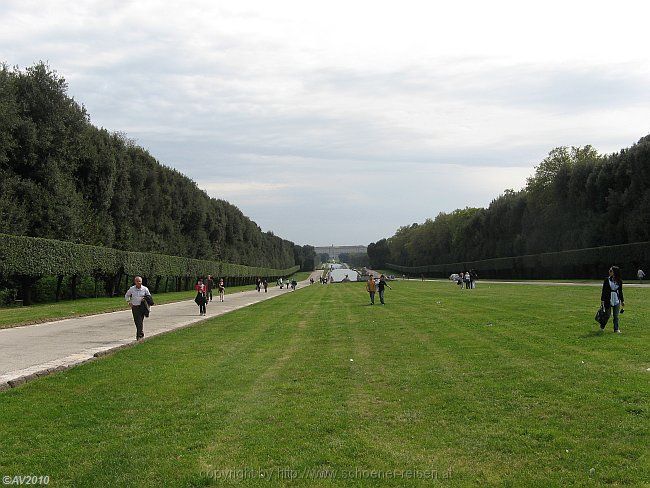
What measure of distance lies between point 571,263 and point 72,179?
2138 inches

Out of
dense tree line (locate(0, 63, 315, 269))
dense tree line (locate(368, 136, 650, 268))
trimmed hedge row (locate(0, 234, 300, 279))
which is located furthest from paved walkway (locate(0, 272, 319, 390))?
dense tree line (locate(368, 136, 650, 268))

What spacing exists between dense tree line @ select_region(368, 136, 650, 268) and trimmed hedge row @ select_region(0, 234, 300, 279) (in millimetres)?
46360

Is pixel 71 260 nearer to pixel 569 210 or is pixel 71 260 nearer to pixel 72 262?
pixel 72 262

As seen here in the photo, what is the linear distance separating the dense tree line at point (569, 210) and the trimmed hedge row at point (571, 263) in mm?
1836

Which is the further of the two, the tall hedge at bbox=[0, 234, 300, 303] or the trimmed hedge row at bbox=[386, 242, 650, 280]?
the trimmed hedge row at bbox=[386, 242, 650, 280]

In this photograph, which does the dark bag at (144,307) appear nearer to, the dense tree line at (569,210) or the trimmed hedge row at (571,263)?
the trimmed hedge row at (571,263)

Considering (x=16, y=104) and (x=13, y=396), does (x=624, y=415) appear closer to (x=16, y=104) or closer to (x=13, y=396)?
(x=13, y=396)

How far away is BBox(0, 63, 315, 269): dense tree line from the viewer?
133ft

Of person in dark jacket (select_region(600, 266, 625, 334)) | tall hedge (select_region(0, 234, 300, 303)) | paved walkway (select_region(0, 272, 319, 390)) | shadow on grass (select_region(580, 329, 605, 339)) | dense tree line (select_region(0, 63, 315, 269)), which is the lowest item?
shadow on grass (select_region(580, 329, 605, 339))

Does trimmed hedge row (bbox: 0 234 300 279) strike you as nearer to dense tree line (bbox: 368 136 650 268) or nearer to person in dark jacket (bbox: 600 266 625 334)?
person in dark jacket (bbox: 600 266 625 334)

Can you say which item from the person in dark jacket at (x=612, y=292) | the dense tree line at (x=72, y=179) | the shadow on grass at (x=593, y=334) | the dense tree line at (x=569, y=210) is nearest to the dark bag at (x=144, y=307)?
the shadow on grass at (x=593, y=334)

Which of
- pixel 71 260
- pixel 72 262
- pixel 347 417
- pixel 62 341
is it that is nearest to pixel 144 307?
pixel 62 341

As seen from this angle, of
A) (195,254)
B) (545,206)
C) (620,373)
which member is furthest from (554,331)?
(545,206)

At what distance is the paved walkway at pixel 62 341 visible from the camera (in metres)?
12.7
